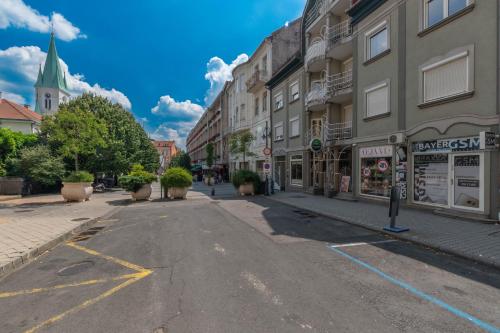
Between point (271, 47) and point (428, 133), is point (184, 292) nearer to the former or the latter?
point (428, 133)

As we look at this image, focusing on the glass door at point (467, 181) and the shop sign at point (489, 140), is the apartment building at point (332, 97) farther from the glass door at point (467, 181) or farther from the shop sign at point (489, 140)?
the shop sign at point (489, 140)

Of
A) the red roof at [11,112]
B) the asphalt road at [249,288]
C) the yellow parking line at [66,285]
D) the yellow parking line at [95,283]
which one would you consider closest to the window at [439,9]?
the asphalt road at [249,288]

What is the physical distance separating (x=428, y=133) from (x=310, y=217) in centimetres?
550

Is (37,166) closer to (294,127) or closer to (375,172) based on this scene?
(294,127)

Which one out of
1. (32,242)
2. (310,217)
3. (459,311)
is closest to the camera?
(459,311)

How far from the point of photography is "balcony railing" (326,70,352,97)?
50.1 feet

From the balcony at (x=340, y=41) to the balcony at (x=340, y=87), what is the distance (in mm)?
1138

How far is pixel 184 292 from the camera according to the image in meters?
3.78

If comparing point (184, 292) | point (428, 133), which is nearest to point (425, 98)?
point (428, 133)

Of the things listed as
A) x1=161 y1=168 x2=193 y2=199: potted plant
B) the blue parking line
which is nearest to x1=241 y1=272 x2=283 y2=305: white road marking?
the blue parking line

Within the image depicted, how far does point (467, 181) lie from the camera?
28.8 ft

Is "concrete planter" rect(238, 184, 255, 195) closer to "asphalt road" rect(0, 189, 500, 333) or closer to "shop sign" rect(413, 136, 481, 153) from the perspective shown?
"shop sign" rect(413, 136, 481, 153)

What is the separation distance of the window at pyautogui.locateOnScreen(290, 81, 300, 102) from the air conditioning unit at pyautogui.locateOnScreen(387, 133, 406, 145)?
9960 mm

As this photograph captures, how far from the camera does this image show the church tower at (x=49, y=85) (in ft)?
214
